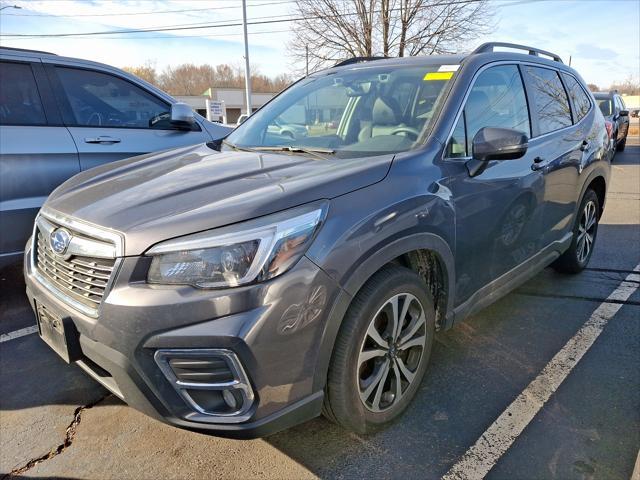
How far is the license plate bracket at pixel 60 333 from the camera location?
75.4 inches

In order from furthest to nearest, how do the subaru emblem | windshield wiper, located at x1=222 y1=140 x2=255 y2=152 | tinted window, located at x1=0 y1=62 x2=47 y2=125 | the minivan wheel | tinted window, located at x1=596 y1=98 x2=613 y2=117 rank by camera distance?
the minivan wheel < tinted window, located at x1=596 y1=98 x2=613 y2=117 < tinted window, located at x1=0 y1=62 x2=47 y2=125 < windshield wiper, located at x1=222 y1=140 x2=255 y2=152 < the subaru emblem

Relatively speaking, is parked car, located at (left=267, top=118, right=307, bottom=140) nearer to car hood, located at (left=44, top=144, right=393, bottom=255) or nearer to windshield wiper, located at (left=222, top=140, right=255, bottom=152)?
windshield wiper, located at (left=222, top=140, right=255, bottom=152)

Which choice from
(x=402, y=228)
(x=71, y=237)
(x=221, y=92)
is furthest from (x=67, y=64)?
(x=221, y=92)

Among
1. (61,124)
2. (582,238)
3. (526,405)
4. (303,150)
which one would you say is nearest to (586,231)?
(582,238)

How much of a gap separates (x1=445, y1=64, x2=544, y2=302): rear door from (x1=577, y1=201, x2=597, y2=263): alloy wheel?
1.23m

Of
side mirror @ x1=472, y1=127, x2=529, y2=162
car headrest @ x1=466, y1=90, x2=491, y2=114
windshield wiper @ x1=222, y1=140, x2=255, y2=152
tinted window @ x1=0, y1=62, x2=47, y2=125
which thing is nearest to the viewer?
side mirror @ x1=472, y1=127, x2=529, y2=162

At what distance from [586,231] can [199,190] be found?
378 centimetres

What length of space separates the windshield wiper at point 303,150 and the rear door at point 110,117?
5.84ft

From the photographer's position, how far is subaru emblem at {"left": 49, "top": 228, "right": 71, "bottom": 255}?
203 cm

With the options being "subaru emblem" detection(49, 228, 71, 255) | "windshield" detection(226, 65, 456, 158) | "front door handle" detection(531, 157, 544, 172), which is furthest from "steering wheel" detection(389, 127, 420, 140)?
"subaru emblem" detection(49, 228, 71, 255)

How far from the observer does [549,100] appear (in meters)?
3.56

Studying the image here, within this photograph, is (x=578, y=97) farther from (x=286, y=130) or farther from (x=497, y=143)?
(x=286, y=130)

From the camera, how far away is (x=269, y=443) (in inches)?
90.3

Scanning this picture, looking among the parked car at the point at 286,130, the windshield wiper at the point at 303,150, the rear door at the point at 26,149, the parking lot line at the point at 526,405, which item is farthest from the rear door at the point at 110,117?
the parking lot line at the point at 526,405
